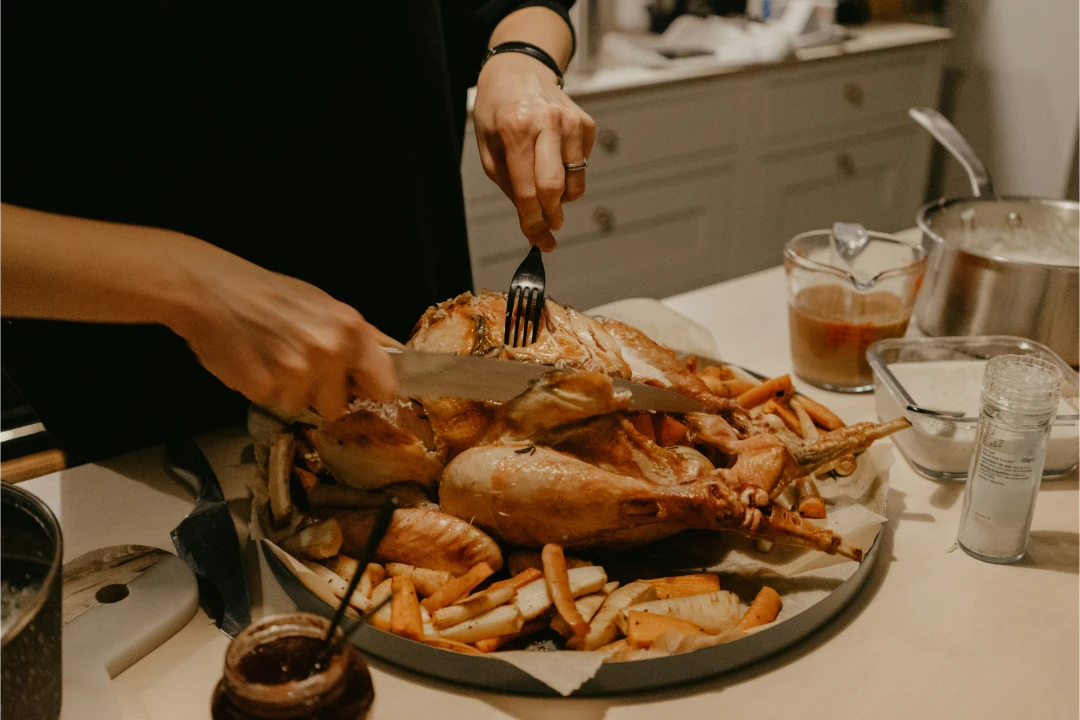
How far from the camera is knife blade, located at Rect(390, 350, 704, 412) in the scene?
98 centimetres


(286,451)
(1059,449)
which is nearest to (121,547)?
(286,451)

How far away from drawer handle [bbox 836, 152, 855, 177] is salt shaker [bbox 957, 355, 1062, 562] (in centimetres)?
270

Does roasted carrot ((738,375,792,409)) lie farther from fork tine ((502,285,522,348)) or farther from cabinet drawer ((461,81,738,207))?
cabinet drawer ((461,81,738,207))

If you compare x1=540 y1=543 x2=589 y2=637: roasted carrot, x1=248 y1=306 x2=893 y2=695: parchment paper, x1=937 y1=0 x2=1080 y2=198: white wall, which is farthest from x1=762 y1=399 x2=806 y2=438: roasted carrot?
x1=937 y1=0 x2=1080 y2=198: white wall

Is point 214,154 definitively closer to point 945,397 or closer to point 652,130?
point 945,397

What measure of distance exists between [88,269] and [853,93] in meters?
3.22

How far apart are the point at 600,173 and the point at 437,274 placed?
5.04ft

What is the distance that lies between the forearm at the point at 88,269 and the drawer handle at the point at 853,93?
3.11 metres

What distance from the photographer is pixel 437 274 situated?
1601 millimetres

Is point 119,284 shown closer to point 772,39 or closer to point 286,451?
point 286,451

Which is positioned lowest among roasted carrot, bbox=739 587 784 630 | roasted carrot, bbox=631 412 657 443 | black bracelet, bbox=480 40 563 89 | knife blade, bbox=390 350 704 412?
roasted carrot, bbox=739 587 784 630

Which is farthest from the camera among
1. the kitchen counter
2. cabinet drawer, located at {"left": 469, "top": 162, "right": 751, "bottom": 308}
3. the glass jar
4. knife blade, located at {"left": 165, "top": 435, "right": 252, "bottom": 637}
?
cabinet drawer, located at {"left": 469, "top": 162, "right": 751, "bottom": 308}

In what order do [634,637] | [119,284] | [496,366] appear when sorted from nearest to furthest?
[119,284] → [634,637] → [496,366]

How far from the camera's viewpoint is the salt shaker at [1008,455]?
3.22ft
